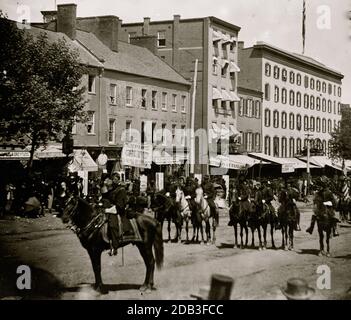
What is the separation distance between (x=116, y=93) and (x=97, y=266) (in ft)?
12.6

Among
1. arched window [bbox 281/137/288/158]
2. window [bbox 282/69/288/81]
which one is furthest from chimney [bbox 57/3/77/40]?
arched window [bbox 281/137/288/158]

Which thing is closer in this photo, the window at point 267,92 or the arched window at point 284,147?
the arched window at point 284,147

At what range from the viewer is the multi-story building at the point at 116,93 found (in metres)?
11.6

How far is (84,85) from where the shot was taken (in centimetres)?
1329

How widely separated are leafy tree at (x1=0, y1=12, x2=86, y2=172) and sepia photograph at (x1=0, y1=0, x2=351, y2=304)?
4cm

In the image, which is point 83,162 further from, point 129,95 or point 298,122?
point 298,122

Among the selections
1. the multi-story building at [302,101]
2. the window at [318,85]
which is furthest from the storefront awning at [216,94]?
the window at [318,85]

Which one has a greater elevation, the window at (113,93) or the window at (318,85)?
the window at (318,85)

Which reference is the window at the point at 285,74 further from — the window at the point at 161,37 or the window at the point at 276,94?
the window at the point at 161,37

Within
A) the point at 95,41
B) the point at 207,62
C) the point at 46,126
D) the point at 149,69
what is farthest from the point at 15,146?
the point at 207,62

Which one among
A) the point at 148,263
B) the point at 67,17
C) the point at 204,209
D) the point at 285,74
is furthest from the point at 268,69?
the point at 148,263

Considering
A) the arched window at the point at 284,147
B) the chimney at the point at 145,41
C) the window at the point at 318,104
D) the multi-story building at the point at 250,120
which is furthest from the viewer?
the multi-story building at the point at 250,120

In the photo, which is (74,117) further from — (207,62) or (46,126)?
(207,62)

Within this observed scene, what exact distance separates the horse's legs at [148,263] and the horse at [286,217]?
3.15 meters
